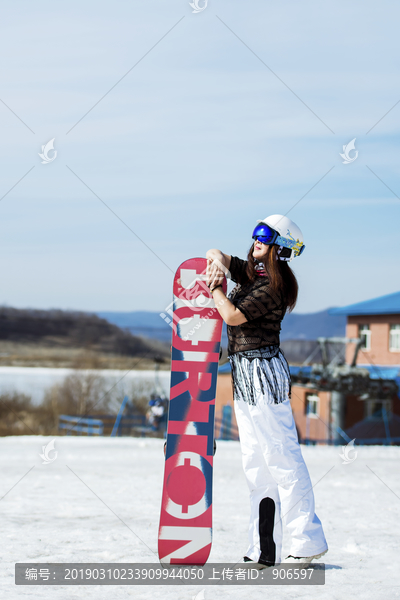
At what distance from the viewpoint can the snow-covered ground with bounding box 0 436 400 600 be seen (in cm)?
284

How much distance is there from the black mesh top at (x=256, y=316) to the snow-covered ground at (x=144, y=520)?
1.14 m

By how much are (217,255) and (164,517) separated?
136cm

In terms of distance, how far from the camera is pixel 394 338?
1149 inches

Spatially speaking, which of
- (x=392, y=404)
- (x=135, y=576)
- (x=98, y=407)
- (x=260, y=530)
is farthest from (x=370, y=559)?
(x=98, y=407)

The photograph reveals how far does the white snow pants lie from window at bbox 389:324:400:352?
2727cm

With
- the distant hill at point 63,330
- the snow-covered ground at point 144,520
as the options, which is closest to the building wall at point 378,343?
the snow-covered ground at point 144,520

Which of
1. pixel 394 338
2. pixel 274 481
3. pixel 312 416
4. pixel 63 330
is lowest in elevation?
pixel 312 416

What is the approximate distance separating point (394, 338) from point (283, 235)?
90.2ft

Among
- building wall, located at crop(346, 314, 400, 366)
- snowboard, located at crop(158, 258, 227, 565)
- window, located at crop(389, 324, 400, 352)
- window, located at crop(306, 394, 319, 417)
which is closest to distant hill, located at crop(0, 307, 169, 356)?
building wall, located at crop(346, 314, 400, 366)

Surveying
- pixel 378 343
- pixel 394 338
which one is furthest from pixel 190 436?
pixel 378 343

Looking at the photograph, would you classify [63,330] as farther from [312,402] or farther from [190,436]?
[190,436]

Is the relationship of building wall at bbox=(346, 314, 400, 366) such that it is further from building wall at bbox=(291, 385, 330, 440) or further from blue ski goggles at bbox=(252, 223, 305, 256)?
blue ski goggles at bbox=(252, 223, 305, 256)

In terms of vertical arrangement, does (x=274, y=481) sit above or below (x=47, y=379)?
above

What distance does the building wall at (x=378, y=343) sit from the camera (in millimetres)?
29234
